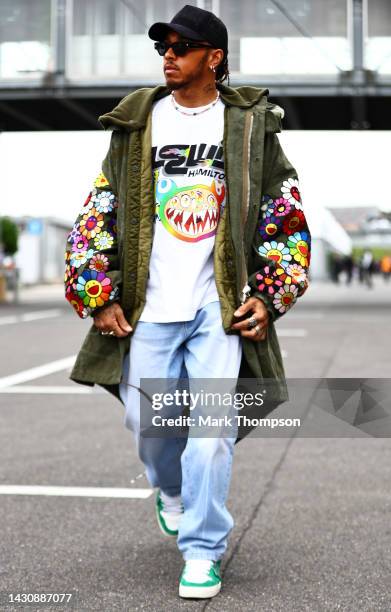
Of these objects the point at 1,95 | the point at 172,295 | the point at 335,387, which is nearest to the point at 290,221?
the point at 172,295

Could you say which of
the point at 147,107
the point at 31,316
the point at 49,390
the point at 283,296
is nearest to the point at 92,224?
the point at 147,107

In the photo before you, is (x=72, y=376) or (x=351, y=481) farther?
(x=351, y=481)

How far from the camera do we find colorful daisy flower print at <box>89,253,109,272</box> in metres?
3.33

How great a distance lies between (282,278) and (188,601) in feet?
3.48

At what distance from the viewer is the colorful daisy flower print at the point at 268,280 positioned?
130 inches

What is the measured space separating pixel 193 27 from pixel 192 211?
59 centimetres

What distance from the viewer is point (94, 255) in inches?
132

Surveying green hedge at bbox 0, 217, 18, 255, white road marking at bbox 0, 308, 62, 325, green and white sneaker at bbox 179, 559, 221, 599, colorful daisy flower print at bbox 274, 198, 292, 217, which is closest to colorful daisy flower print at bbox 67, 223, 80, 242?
colorful daisy flower print at bbox 274, 198, 292, 217

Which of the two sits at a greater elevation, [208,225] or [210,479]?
[208,225]

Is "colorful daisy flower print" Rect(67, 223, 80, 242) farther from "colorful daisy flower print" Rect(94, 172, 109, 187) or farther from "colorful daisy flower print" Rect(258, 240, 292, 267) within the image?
"colorful daisy flower print" Rect(258, 240, 292, 267)

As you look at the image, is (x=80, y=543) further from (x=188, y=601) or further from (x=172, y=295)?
(x=172, y=295)

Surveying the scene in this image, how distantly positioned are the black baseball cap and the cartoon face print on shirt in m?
0.47

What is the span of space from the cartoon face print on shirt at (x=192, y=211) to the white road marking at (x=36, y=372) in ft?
20.8

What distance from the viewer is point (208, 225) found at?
10.8 ft
